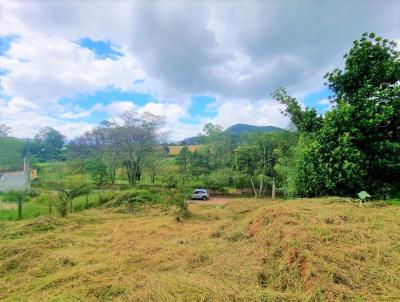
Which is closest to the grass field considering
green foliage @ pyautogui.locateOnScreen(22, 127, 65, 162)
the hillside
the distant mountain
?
the distant mountain

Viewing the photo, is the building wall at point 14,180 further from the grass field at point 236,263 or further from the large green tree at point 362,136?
the large green tree at point 362,136

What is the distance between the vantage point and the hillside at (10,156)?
26.7 m

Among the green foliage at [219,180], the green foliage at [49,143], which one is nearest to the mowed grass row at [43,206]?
the green foliage at [219,180]

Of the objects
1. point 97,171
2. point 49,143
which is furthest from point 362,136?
point 49,143

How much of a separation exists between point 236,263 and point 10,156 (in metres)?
37.6

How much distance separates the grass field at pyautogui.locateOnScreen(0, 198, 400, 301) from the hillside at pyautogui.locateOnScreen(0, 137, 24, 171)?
94.1 ft

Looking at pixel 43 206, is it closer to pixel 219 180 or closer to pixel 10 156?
pixel 219 180

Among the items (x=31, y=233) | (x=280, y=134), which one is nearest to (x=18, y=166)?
(x=31, y=233)

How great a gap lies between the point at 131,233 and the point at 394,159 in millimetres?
7641

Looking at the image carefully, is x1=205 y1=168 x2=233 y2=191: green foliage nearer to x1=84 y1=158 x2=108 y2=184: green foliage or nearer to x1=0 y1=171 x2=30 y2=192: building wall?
x1=84 y1=158 x2=108 y2=184: green foliage

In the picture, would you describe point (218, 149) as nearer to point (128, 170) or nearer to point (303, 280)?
point (128, 170)

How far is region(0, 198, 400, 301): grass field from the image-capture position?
2521mm

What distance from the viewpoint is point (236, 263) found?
3.31m

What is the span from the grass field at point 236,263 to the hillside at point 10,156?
28.7m
